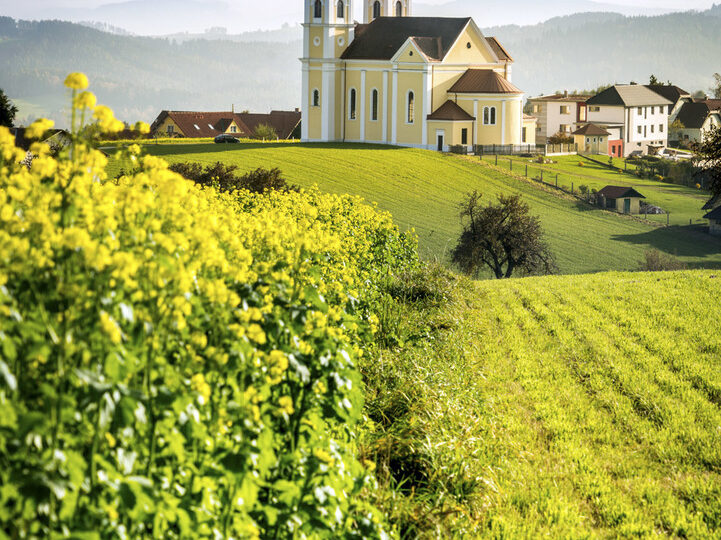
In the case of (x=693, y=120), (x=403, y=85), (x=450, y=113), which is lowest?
(x=450, y=113)

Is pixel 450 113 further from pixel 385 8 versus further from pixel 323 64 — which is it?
pixel 385 8

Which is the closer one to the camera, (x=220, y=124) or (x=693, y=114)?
(x=220, y=124)

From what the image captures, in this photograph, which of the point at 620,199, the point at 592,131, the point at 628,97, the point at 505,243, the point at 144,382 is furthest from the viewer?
the point at 628,97

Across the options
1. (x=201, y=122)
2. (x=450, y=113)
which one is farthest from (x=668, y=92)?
(x=201, y=122)

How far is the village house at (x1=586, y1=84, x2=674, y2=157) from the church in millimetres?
29887

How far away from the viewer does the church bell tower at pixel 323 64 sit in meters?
Result: 69.2

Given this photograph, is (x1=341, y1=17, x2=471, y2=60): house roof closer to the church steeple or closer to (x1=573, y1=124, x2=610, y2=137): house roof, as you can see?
the church steeple

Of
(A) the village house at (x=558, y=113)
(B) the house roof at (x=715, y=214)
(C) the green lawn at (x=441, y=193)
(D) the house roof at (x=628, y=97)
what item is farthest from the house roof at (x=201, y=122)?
(B) the house roof at (x=715, y=214)

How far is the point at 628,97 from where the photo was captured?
10256 centimetres

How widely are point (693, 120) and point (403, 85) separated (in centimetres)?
5670

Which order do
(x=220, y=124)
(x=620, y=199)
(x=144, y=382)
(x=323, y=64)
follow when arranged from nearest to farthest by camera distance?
1. (x=144, y=382)
2. (x=620, y=199)
3. (x=323, y=64)
4. (x=220, y=124)

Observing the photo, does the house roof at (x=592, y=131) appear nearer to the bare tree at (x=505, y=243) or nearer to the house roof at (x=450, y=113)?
the house roof at (x=450, y=113)

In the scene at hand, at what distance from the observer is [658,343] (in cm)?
1258

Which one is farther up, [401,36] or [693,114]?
[401,36]
